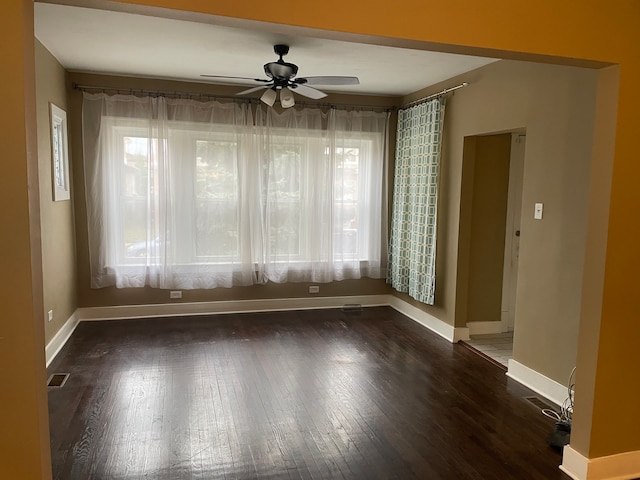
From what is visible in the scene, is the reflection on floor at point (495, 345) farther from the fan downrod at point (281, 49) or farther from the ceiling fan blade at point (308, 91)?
the fan downrod at point (281, 49)

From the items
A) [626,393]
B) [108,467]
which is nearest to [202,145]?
[108,467]

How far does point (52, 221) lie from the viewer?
161 inches

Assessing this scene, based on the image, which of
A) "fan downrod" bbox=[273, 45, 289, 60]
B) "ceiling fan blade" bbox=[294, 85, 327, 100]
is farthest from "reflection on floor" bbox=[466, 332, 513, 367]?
"fan downrod" bbox=[273, 45, 289, 60]

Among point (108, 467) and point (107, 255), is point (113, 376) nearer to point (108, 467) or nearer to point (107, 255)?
point (108, 467)

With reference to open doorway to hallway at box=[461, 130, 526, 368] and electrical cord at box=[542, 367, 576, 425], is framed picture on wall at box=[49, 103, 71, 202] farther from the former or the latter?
electrical cord at box=[542, 367, 576, 425]

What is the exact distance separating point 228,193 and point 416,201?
6.91 ft

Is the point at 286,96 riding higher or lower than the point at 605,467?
higher

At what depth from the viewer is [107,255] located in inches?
199

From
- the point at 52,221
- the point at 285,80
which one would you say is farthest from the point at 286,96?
the point at 52,221

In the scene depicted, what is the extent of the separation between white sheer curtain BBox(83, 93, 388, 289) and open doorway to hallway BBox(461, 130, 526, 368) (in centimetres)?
135

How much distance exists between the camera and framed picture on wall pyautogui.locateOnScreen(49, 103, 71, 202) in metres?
4.18

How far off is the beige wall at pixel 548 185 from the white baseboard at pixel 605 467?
0.86 m

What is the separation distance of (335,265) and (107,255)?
2572mm

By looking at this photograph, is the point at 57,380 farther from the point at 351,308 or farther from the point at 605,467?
the point at 605,467
